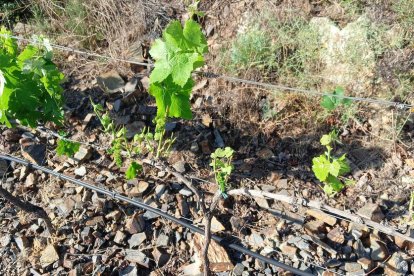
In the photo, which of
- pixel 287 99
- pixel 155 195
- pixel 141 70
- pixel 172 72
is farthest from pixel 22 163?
pixel 287 99

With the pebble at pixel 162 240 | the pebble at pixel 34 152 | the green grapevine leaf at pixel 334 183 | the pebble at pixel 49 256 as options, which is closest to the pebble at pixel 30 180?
the pebble at pixel 34 152

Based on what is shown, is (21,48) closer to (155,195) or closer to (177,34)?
(155,195)

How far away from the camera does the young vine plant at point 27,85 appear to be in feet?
9.00

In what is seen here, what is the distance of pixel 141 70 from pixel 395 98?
6.19 feet

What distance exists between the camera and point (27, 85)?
281cm

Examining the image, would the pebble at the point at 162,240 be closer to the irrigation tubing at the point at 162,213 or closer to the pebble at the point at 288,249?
the irrigation tubing at the point at 162,213

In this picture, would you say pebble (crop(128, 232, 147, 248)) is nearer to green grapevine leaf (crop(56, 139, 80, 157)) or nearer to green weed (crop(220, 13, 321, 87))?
green grapevine leaf (crop(56, 139, 80, 157))

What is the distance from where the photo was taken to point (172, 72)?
7.93ft

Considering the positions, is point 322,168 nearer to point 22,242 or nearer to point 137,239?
point 137,239

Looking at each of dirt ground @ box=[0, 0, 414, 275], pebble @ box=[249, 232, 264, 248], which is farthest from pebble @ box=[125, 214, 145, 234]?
pebble @ box=[249, 232, 264, 248]

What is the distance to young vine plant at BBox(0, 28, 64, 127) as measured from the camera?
9.00ft

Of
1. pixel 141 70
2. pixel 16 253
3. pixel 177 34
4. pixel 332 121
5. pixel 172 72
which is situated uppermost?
pixel 177 34

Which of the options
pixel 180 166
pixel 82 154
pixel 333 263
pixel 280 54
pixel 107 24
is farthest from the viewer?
pixel 107 24

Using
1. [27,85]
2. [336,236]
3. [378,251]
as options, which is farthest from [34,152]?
[378,251]
